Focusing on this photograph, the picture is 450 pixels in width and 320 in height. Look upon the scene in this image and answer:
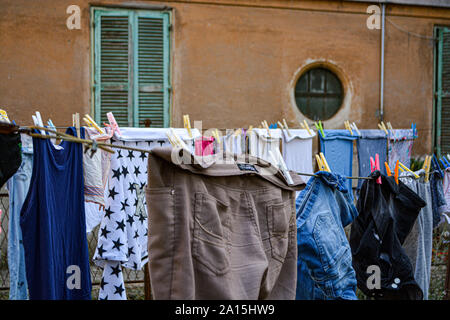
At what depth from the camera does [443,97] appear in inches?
308

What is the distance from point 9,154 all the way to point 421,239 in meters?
3.13

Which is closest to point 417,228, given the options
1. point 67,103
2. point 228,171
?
point 228,171

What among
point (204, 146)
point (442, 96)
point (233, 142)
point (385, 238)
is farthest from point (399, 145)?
point (385, 238)

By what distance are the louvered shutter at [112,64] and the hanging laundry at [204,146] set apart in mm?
2886

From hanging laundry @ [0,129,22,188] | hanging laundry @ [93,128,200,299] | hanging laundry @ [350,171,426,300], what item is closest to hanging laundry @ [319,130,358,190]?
hanging laundry @ [350,171,426,300]

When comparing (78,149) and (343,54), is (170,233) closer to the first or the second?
(78,149)

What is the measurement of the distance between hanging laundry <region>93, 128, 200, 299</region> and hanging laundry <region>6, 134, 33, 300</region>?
0.59 meters

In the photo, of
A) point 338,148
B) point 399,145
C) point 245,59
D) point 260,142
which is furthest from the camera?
point 245,59

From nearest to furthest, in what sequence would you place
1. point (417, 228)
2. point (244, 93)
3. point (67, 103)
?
point (417, 228) → point (67, 103) → point (244, 93)

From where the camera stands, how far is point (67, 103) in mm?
6629

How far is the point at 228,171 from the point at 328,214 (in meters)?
0.90

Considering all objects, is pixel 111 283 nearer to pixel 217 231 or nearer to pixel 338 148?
pixel 217 231

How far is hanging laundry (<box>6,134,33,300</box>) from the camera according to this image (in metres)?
3.44
